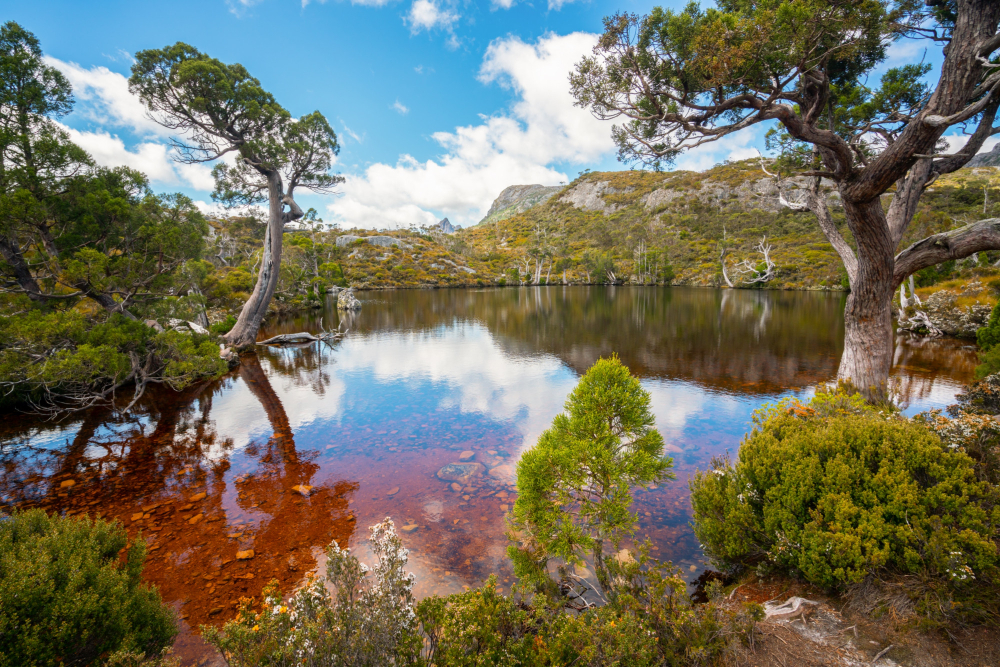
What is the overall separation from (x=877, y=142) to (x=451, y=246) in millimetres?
107861

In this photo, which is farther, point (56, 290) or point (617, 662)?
point (56, 290)

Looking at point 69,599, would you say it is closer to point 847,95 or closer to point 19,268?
point 19,268

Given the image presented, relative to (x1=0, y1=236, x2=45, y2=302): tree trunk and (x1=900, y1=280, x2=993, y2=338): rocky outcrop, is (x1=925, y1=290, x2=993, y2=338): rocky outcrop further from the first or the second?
(x1=0, y1=236, x2=45, y2=302): tree trunk

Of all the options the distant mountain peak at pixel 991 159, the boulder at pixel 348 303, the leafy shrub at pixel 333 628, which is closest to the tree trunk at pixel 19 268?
the leafy shrub at pixel 333 628

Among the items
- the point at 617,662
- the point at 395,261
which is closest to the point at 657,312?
the point at 617,662

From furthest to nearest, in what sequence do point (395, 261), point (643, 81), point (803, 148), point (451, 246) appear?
point (451, 246) < point (395, 261) < point (803, 148) < point (643, 81)

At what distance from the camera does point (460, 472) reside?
327 inches

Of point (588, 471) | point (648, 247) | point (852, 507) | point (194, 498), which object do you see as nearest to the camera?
point (852, 507)

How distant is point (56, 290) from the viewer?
11.2 m

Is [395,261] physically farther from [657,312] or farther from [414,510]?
[414,510]

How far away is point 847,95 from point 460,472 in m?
12.9

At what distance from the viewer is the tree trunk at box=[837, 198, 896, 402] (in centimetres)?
746

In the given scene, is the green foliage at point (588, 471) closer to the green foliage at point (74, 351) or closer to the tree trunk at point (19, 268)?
the green foliage at point (74, 351)

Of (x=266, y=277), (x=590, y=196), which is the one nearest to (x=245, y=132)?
(x=266, y=277)
